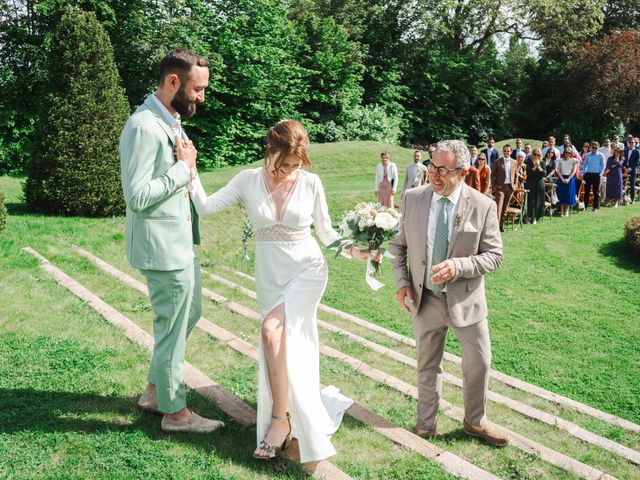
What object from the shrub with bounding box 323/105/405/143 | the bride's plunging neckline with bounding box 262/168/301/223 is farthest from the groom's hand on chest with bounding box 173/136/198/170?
the shrub with bounding box 323/105/405/143

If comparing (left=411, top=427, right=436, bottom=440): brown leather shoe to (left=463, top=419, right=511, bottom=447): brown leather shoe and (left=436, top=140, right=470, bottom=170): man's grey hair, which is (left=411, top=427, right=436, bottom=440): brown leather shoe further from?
(left=436, top=140, right=470, bottom=170): man's grey hair

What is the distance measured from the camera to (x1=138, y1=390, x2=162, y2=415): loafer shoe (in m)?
4.20

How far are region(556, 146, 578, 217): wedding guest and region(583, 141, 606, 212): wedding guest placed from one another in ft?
2.06

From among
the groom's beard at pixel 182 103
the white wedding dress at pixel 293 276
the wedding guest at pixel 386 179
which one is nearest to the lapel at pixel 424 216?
the white wedding dress at pixel 293 276

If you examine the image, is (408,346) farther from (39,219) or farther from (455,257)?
(39,219)

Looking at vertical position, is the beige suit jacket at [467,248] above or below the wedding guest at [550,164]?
below

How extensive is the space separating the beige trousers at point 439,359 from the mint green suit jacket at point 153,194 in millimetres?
1952

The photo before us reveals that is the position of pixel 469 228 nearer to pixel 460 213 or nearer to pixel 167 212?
pixel 460 213

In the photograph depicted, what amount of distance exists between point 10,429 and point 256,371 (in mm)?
2035

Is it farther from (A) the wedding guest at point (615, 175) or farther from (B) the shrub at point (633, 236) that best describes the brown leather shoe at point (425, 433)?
(A) the wedding guest at point (615, 175)

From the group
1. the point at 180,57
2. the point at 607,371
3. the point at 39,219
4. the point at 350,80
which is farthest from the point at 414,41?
the point at 180,57

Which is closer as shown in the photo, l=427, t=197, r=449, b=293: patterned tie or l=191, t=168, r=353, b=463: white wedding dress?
l=191, t=168, r=353, b=463: white wedding dress

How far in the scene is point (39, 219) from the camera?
11.5m

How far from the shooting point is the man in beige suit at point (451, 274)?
165 inches
